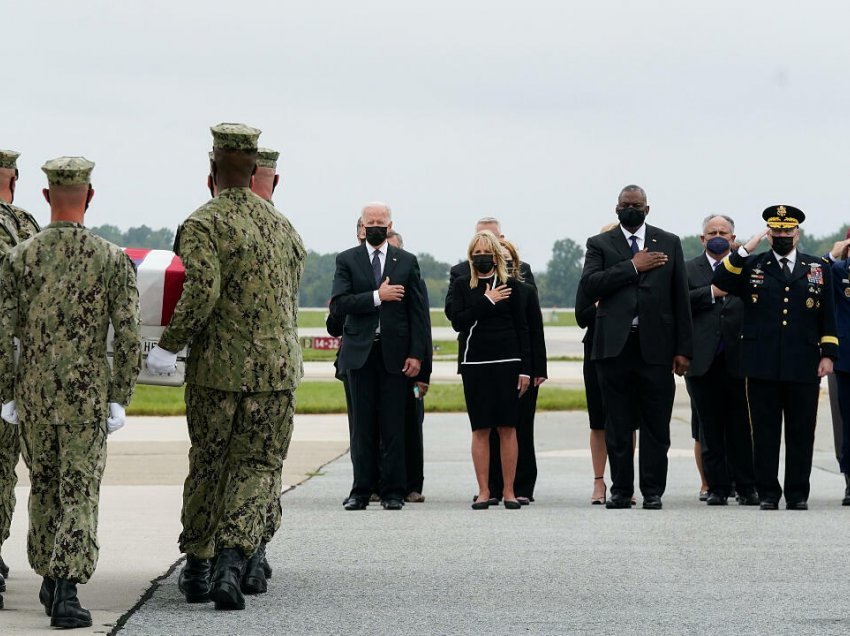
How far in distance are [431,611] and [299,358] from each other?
1.35m

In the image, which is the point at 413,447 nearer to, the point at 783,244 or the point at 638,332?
the point at 638,332

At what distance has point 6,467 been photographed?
7.54 meters

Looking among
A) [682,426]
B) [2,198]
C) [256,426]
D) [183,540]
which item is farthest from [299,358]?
[682,426]

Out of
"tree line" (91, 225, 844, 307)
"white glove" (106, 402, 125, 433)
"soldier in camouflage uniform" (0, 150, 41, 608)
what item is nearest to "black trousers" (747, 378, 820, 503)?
"soldier in camouflage uniform" (0, 150, 41, 608)

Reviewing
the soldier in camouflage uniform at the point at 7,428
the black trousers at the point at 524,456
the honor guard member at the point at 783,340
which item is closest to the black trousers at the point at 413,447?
the black trousers at the point at 524,456

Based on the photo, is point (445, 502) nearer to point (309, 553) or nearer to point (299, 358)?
point (309, 553)

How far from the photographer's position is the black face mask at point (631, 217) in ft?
38.9

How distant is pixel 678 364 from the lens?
11.8 metres

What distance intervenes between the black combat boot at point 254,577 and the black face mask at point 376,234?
450 cm

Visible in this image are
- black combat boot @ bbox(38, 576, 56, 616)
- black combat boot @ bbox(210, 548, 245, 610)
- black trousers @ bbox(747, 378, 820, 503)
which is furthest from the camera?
black trousers @ bbox(747, 378, 820, 503)

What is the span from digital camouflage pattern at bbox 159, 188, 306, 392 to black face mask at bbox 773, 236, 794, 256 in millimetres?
5388

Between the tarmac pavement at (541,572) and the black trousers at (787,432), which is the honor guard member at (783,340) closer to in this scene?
the black trousers at (787,432)

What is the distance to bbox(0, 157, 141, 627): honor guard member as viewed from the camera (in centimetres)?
670

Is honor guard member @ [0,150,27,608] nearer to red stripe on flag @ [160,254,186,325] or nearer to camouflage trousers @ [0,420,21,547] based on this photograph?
camouflage trousers @ [0,420,21,547]
